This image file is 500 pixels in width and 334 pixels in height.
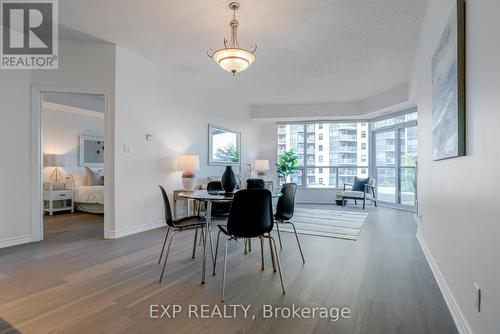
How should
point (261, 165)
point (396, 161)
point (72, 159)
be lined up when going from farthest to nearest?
point (261, 165)
point (396, 161)
point (72, 159)

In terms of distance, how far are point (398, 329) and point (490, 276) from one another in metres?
0.67

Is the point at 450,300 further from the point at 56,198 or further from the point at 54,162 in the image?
the point at 54,162

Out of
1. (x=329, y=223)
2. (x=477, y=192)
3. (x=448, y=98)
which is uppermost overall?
(x=448, y=98)

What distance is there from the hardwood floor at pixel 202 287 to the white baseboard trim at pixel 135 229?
16 centimetres

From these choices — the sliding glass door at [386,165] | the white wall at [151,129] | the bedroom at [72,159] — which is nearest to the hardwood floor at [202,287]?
the white wall at [151,129]

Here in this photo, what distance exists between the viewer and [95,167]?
6961mm

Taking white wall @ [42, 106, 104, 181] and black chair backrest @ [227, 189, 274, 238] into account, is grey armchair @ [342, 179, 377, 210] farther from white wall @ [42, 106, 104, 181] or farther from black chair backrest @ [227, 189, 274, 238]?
white wall @ [42, 106, 104, 181]

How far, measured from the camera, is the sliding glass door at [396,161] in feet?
20.4

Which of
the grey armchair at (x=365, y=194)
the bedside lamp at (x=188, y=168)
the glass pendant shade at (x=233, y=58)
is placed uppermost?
the glass pendant shade at (x=233, y=58)

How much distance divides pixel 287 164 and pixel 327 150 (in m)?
1.31

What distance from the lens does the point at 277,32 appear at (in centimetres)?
342

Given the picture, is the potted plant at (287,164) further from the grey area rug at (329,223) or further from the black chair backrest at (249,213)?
the black chair backrest at (249,213)

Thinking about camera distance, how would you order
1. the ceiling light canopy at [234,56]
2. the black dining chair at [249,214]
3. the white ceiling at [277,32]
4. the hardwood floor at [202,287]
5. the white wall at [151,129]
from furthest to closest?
1. the white wall at [151,129]
2. the white ceiling at [277,32]
3. the ceiling light canopy at [234,56]
4. the black dining chair at [249,214]
5. the hardwood floor at [202,287]

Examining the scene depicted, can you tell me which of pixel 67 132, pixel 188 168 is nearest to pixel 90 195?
pixel 67 132
